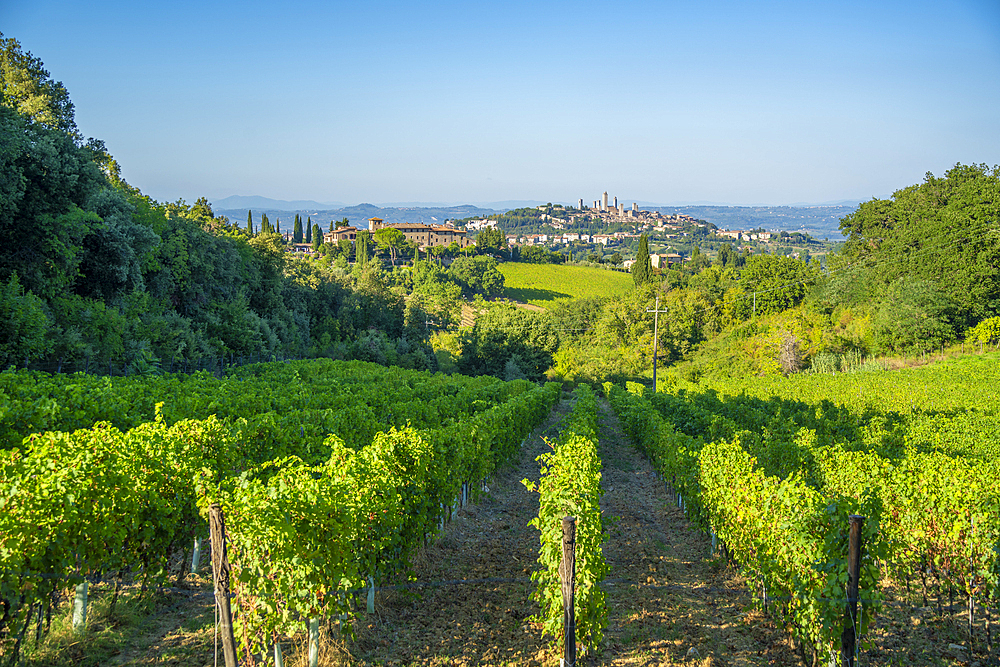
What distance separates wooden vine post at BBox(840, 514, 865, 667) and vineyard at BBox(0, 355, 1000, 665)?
4cm

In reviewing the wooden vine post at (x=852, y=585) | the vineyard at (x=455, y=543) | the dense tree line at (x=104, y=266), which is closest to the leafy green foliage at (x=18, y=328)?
the dense tree line at (x=104, y=266)

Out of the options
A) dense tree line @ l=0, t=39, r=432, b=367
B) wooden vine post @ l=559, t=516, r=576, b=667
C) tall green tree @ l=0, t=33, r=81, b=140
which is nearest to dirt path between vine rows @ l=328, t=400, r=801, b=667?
wooden vine post @ l=559, t=516, r=576, b=667

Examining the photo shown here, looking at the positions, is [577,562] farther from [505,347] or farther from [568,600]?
[505,347]

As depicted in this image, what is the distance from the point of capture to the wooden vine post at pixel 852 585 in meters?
5.86

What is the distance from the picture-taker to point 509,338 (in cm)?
5444

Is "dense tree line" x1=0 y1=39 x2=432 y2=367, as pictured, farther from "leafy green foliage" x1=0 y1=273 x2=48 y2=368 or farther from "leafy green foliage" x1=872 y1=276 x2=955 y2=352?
"leafy green foliage" x1=872 y1=276 x2=955 y2=352

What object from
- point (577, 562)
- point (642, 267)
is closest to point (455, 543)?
point (577, 562)

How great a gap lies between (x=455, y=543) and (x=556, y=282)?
321 ft

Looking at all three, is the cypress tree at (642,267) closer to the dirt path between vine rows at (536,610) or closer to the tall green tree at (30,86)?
the tall green tree at (30,86)

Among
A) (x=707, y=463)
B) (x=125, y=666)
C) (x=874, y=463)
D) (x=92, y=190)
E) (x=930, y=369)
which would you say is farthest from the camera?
(x=930, y=369)

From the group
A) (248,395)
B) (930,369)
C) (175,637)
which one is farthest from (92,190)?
(930,369)

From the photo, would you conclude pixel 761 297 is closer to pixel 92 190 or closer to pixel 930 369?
pixel 930 369

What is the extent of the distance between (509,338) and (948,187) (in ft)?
146

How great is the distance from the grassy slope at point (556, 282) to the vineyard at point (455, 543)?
79.1 meters
